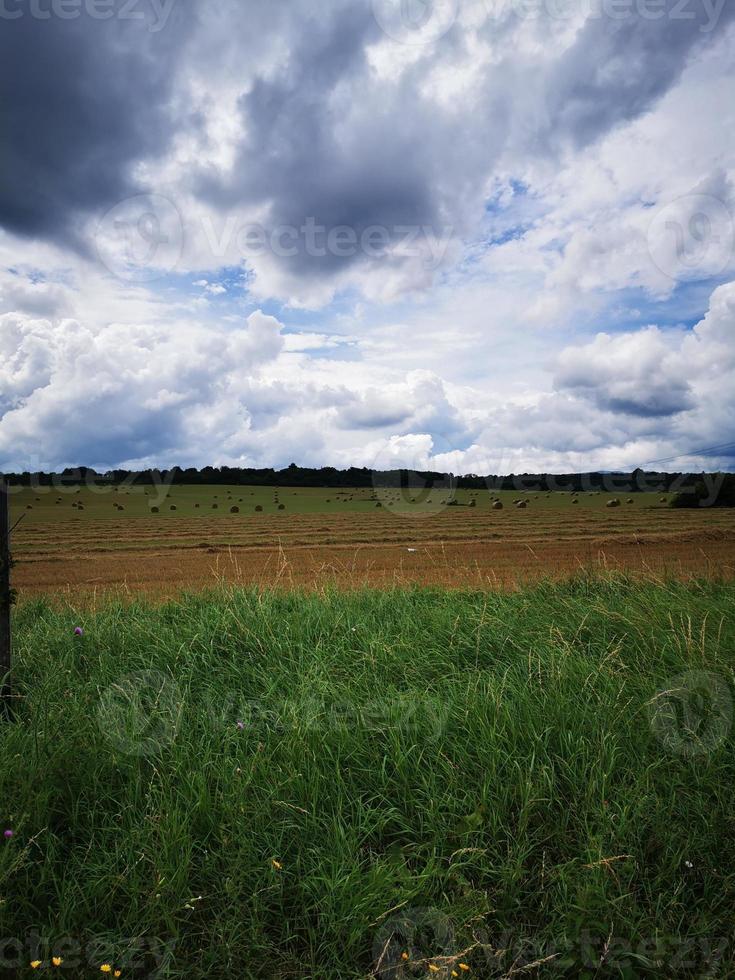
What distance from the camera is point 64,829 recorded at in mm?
3492

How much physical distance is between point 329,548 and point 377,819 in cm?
1861

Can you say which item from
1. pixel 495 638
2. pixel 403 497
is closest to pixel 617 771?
pixel 495 638

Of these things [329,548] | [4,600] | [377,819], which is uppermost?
[4,600]

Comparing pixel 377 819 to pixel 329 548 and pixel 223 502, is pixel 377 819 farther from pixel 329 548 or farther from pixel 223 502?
pixel 223 502

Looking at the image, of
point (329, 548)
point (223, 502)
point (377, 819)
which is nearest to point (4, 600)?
point (377, 819)

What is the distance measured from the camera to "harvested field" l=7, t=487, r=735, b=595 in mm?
13352

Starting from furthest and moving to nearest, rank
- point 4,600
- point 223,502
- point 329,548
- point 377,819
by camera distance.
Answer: point 223,502 → point 329,548 → point 4,600 → point 377,819

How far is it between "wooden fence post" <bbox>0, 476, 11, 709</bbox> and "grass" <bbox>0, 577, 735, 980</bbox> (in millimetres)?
235

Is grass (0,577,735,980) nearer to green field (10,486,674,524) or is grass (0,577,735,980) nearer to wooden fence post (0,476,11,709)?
wooden fence post (0,476,11,709)

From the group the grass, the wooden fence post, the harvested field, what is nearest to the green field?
the harvested field

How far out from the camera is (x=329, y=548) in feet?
72.1

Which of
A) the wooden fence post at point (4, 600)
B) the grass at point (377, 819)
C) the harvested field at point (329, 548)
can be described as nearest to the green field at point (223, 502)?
the harvested field at point (329, 548)

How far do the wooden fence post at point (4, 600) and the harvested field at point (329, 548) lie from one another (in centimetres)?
340

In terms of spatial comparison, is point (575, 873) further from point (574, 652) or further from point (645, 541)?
point (645, 541)
